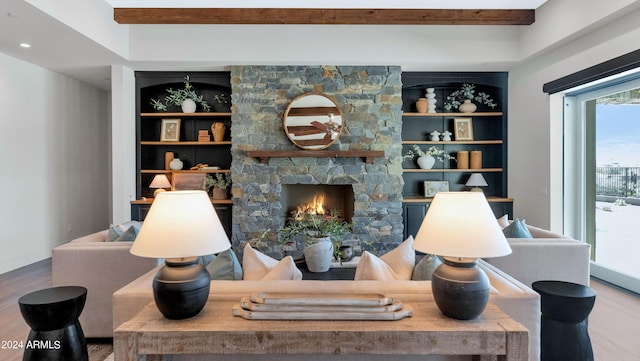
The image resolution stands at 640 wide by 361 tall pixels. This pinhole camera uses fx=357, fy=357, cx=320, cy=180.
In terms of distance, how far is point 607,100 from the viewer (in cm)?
412

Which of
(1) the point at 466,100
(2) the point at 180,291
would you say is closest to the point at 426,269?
(2) the point at 180,291

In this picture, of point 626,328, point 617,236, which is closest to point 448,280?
point 626,328

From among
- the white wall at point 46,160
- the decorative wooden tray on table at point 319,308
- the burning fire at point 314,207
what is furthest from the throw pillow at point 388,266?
the white wall at point 46,160

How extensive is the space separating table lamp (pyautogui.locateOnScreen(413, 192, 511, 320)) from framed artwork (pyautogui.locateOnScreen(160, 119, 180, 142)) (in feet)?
15.9

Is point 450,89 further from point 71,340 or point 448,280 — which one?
point 71,340

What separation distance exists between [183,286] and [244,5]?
3.98m

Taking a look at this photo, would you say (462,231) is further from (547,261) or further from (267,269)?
(547,261)

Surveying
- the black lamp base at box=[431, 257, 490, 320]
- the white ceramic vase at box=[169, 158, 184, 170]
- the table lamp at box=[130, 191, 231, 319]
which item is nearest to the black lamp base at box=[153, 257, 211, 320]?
the table lamp at box=[130, 191, 231, 319]

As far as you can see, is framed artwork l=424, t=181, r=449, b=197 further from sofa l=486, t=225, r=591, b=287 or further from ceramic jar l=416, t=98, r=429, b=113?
sofa l=486, t=225, r=591, b=287

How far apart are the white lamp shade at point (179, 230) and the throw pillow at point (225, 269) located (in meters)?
0.52

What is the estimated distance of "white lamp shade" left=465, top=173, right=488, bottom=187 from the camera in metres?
5.50

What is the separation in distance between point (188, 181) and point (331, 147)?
2199mm

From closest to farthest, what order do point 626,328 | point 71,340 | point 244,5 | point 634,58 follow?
point 71,340 → point 626,328 → point 634,58 → point 244,5

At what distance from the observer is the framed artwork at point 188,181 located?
5.32 m
